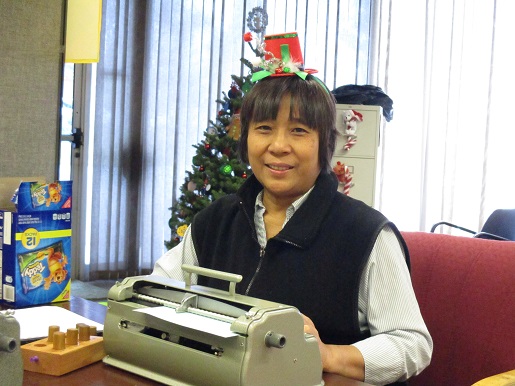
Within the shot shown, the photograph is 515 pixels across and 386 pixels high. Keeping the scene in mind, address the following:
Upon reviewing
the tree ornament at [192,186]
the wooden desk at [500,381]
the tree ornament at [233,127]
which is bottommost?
the wooden desk at [500,381]

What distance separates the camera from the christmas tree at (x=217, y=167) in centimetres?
410

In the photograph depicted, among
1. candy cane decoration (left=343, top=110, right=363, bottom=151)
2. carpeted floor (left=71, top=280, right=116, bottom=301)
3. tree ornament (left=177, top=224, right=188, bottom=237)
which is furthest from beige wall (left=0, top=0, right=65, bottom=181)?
carpeted floor (left=71, top=280, right=116, bottom=301)

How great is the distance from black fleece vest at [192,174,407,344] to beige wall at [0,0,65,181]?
0.78 meters

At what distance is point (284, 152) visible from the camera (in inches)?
56.8

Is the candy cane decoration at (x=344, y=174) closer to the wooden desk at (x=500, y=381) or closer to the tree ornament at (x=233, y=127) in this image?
the tree ornament at (x=233, y=127)

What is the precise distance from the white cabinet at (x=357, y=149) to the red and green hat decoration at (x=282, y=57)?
2742mm

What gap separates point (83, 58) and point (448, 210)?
3.53 metres

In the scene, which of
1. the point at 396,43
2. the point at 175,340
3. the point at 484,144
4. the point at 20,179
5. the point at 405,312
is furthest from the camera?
the point at 396,43

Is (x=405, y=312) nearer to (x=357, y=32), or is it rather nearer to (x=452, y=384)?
(x=452, y=384)

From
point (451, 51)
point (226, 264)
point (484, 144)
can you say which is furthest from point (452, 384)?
point (451, 51)

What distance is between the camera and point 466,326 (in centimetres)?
148

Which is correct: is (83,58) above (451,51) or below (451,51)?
below

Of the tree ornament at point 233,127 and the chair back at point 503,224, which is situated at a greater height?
the tree ornament at point 233,127

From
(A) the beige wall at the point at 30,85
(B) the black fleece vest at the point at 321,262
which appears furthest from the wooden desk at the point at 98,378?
(A) the beige wall at the point at 30,85
